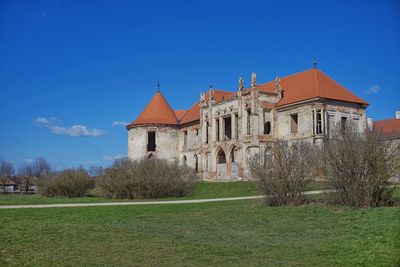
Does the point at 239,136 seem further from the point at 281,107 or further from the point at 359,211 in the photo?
the point at 359,211

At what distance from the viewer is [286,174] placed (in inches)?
772

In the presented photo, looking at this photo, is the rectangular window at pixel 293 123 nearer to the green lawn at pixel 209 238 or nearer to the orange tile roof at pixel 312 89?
the orange tile roof at pixel 312 89

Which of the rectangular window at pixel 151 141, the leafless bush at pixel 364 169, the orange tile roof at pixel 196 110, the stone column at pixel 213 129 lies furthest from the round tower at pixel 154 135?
the leafless bush at pixel 364 169

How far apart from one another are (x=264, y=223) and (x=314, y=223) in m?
1.52

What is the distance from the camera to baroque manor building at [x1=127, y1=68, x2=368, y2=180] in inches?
1606

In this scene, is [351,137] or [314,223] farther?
[351,137]

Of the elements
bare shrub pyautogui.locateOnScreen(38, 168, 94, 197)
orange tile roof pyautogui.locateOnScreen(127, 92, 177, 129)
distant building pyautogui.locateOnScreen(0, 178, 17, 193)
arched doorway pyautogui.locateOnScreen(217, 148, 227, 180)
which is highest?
orange tile roof pyautogui.locateOnScreen(127, 92, 177, 129)

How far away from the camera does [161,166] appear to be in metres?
30.9

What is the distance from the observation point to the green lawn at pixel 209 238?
934 centimetres

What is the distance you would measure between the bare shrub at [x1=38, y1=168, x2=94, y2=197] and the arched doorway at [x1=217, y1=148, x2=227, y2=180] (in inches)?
687

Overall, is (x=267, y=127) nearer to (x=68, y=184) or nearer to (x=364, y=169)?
(x=68, y=184)

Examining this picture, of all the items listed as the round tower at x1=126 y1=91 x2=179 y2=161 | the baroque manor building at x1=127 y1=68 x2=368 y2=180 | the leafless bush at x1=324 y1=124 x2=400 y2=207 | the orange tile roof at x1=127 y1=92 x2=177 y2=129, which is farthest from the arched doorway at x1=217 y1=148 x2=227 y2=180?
the leafless bush at x1=324 y1=124 x2=400 y2=207

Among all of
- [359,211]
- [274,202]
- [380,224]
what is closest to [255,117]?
[274,202]

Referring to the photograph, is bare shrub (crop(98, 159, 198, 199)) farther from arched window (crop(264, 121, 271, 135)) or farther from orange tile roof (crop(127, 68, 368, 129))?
orange tile roof (crop(127, 68, 368, 129))
